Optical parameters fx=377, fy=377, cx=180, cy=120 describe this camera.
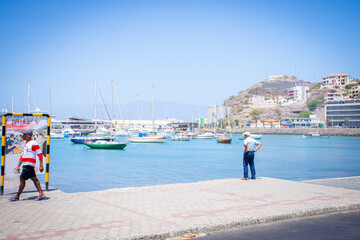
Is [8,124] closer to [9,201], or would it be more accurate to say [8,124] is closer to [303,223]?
[9,201]

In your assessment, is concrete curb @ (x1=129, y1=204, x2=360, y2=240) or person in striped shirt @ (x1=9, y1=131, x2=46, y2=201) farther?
person in striped shirt @ (x1=9, y1=131, x2=46, y2=201)

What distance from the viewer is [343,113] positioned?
17012 centimetres

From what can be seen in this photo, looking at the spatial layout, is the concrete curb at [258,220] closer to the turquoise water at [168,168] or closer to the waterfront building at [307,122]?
the turquoise water at [168,168]

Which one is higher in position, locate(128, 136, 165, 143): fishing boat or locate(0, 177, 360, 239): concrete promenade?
locate(0, 177, 360, 239): concrete promenade

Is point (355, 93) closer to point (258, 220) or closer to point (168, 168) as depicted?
point (168, 168)

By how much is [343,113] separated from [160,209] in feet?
585

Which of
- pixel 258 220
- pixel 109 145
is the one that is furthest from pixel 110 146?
pixel 258 220

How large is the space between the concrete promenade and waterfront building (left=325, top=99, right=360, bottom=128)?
169m

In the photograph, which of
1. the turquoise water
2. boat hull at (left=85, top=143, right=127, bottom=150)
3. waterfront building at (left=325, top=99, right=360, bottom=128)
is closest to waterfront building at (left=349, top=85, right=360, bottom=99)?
waterfront building at (left=325, top=99, right=360, bottom=128)

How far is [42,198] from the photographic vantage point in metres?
9.09

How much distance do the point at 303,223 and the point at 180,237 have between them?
104 inches

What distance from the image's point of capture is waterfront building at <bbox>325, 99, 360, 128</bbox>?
164250mm

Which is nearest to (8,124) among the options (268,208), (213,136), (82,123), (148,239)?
(148,239)

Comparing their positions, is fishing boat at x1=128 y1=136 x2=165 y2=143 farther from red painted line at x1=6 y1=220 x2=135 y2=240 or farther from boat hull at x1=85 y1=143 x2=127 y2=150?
red painted line at x1=6 y1=220 x2=135 y2=240
